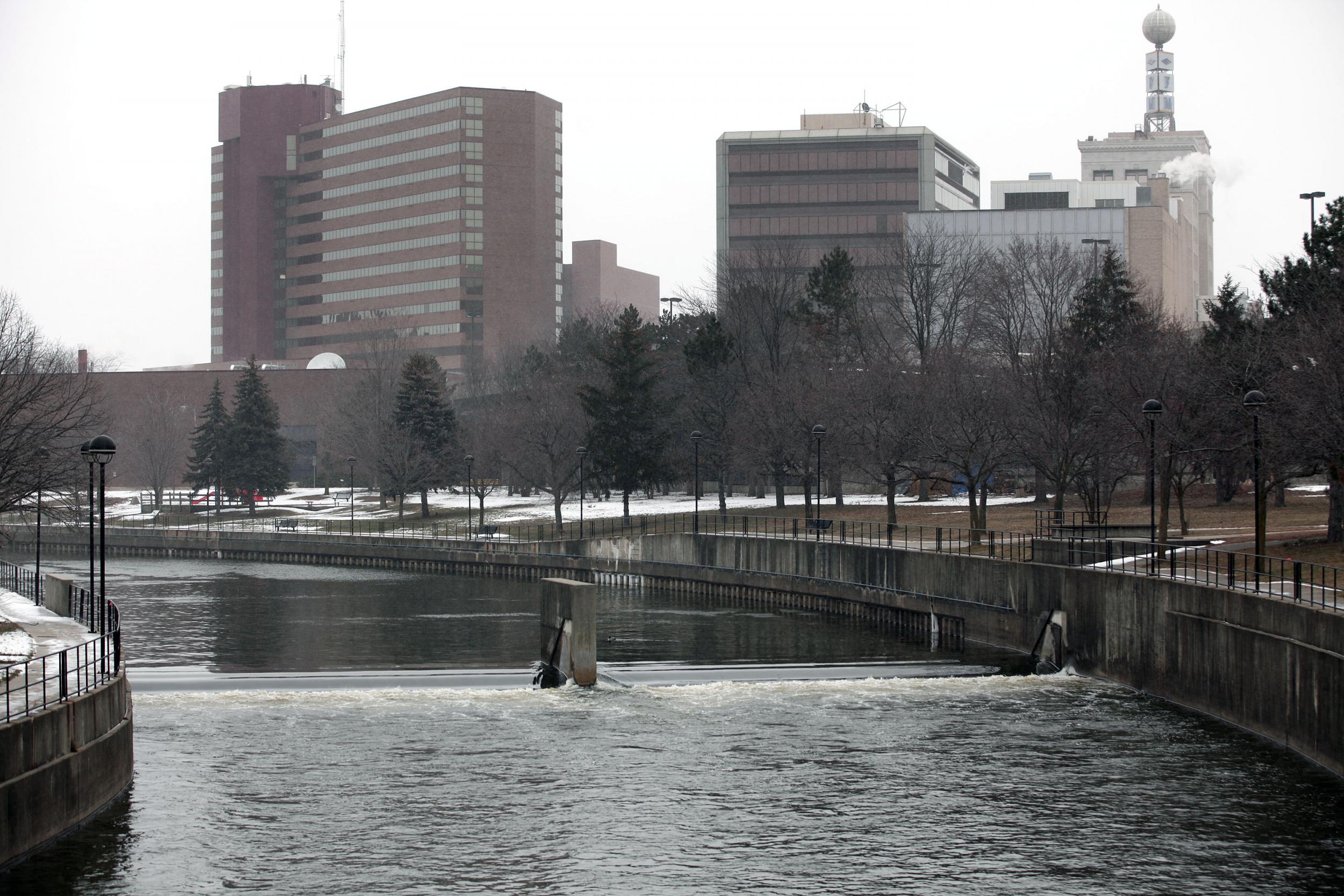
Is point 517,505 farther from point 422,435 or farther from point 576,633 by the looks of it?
point 576,633

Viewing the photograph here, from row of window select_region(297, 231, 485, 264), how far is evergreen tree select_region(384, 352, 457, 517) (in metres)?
91.6

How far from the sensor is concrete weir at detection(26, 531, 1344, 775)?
1004 inches

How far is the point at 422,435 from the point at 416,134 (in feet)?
339

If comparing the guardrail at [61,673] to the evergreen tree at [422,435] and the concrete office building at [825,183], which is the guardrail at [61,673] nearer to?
the evergreen tree at [422,435]

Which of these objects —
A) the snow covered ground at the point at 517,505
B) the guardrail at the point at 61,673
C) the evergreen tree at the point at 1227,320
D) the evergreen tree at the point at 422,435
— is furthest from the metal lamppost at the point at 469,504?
the guardrail at the point at 61,673

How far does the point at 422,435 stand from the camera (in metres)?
95.8

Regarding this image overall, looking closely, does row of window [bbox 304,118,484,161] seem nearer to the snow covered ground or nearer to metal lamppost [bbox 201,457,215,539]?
the snow covered ground

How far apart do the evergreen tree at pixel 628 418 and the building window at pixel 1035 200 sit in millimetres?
72508

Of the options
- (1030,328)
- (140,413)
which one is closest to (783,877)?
(1030,328)

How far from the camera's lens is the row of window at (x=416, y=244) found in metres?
188

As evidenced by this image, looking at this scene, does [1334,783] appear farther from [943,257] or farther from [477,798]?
[943,257]

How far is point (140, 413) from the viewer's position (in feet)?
461

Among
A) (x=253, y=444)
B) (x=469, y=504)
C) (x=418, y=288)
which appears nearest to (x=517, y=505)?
(x=469, y=504)

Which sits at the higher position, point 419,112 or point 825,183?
point 419,112
